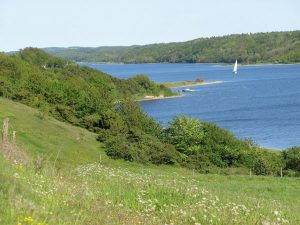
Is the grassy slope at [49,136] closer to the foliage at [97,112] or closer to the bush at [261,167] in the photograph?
the foliage at [97,112]

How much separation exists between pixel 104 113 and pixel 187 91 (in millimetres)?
124189

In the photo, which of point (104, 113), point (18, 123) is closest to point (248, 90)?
point (104, 113)

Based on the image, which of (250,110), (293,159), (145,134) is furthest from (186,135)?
(250,110)

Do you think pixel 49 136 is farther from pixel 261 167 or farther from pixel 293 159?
pixel 293 159

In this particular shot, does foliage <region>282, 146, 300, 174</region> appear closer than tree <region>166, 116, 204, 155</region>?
Yes

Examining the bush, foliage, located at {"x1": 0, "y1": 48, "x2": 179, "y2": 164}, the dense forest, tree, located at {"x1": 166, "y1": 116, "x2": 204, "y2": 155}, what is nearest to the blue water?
tree, located at {"x1": 166, "y1": 116, "x2": 204, "y2": 155}

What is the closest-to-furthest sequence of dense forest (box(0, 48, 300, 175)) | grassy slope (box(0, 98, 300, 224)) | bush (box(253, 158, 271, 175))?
grassy slope (box(0, 98, 300, 224)), bush (box(253, 158, 271, 175)), dense forest (box(0, 48, 300, 175))

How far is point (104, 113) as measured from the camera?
200ft

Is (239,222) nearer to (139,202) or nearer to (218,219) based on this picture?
(218,219)

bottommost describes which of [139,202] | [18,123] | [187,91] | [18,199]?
[187,91]

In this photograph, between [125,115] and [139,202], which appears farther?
[125,115]

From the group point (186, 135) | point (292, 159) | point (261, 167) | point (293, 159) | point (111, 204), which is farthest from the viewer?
point (186, 135)

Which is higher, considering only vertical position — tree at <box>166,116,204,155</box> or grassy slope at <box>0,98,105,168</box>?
grassy slope at <box>0,98,105,168</box>

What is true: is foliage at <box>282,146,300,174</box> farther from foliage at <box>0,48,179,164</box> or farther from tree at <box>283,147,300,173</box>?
foliage at <box>0,48,179,164</box>
